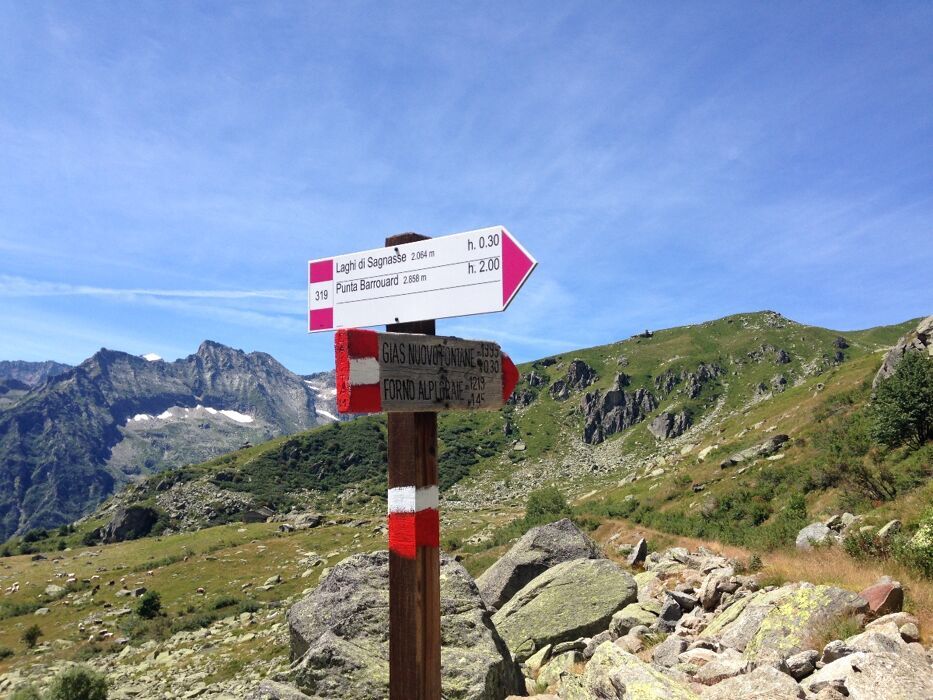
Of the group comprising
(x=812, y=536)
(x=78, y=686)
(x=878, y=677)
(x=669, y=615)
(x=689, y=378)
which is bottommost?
(x=78, y=686)

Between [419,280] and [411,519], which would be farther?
[419,280]

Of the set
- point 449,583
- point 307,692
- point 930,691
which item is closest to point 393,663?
point 930,691

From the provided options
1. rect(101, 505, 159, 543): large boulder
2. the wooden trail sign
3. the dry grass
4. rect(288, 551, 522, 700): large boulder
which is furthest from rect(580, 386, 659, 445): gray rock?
the wooden trail sign

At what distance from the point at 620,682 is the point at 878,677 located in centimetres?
247

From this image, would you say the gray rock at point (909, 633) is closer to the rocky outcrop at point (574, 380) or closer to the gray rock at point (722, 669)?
the gray rock at point (722, 669)

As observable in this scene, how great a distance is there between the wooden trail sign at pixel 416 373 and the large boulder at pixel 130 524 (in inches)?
4875

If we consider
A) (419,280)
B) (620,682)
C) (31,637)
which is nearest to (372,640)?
(620,682)

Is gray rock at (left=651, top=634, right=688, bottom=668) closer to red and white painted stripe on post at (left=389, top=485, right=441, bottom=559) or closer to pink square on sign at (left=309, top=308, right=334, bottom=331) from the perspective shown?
red and white painted stripe on post at (left=389, top=485, right=441, bottom=559)

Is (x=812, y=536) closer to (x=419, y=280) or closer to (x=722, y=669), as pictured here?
(x=722, y=669)

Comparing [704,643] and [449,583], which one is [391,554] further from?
[449,583]

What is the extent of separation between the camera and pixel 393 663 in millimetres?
4145

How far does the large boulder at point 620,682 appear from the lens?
19.9ft

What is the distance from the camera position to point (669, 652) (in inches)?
357

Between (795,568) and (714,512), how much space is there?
24.6m
